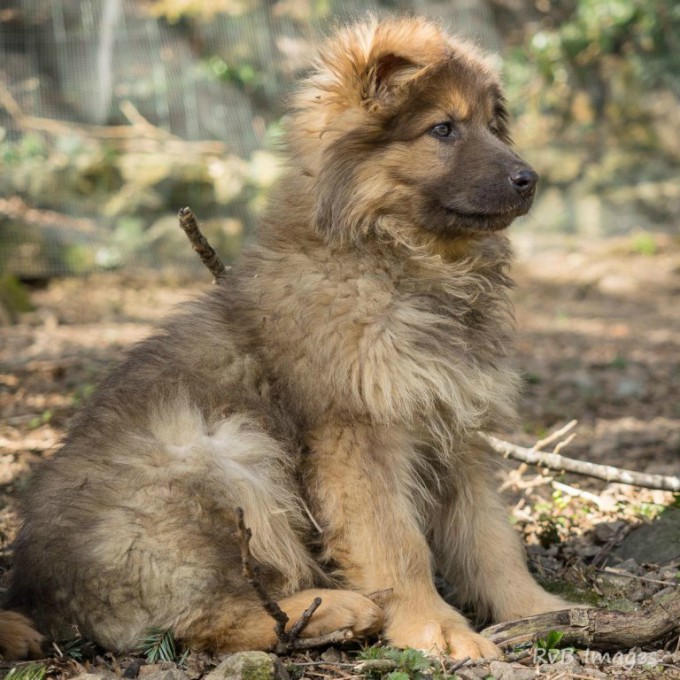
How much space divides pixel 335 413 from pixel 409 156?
1.23 metres

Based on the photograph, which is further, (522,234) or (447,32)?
(522,234)

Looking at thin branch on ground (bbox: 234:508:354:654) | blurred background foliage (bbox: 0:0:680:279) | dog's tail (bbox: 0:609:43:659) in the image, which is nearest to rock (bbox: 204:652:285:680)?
thin branch on ground (bbox: 234:508:354:654)

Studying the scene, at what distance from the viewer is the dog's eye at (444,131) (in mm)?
4082

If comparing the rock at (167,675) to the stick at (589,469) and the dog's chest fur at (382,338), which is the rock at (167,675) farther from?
the stick at (589,469)

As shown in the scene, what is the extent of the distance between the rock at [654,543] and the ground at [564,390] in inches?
0.7

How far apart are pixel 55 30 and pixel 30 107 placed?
46.1 inches

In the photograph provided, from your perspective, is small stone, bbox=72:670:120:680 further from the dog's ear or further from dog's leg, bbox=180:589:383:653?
the dog's ear

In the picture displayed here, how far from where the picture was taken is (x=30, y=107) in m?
12.9

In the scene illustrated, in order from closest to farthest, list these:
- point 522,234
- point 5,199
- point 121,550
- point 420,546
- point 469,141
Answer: point 121,550, point 420,546, point 469,141, point 5,199, point 522,234

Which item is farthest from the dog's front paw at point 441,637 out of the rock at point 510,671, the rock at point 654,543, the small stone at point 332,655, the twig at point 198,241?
the twig at point 198,241

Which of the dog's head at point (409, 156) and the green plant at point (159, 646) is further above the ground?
the dog's head at point (409, 156)

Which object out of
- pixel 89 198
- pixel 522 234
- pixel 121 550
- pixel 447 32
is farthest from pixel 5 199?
pixel 121 550

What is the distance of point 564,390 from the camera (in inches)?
332

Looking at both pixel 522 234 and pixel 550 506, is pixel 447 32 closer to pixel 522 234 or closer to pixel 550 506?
pixel 550 506
